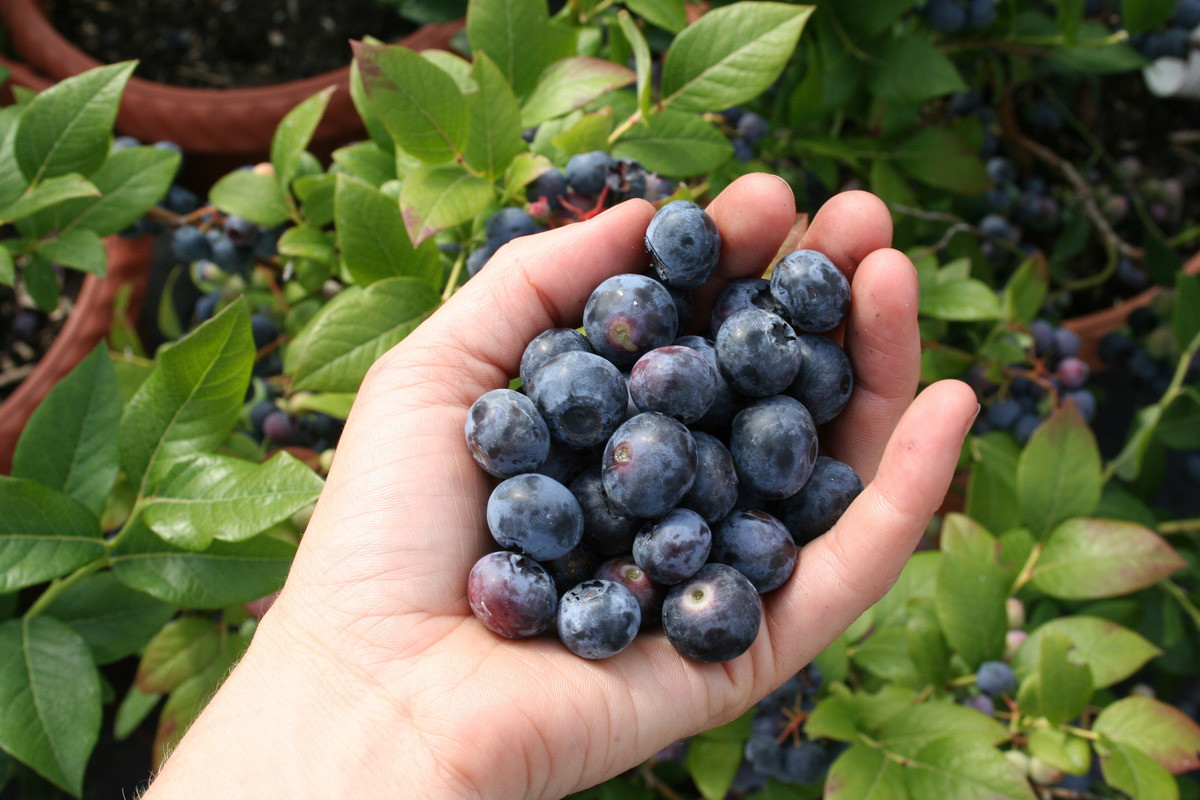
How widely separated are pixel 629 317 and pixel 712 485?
0.73ft

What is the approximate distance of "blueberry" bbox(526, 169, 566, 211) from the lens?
1188 millimetres

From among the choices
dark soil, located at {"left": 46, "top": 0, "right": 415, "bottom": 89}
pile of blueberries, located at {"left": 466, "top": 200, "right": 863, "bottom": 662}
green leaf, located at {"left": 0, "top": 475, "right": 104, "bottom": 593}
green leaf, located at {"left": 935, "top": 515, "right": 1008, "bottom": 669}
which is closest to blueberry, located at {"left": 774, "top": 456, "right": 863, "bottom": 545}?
pile of blueberries, located at {"left": 466, "top": 200, "right": 863, "bottom": 662}

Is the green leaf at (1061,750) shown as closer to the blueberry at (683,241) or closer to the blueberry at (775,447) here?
the blueberry at (775,447)

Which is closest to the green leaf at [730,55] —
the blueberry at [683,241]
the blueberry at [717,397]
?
the blueberry at [683,241]

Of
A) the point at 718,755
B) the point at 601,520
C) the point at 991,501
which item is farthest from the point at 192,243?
the point at 991,501

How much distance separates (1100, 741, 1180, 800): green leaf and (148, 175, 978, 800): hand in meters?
0.53

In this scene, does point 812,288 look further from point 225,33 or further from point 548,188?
point 225,33

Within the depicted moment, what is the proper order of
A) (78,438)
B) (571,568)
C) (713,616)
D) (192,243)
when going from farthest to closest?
(192,243) → (78,438) → (571,568) → (713,616)

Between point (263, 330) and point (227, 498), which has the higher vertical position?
point (227, 498)

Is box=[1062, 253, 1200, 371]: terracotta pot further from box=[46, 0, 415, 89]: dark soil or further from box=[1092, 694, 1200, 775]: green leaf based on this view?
box=[46, 0, 415, 89]: dark soil

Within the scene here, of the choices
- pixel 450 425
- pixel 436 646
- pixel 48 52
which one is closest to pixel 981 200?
pixel 450 425

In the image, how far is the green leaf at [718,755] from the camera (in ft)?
4.18

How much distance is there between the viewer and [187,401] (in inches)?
44.6

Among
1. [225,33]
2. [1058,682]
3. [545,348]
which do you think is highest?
[225,33]
